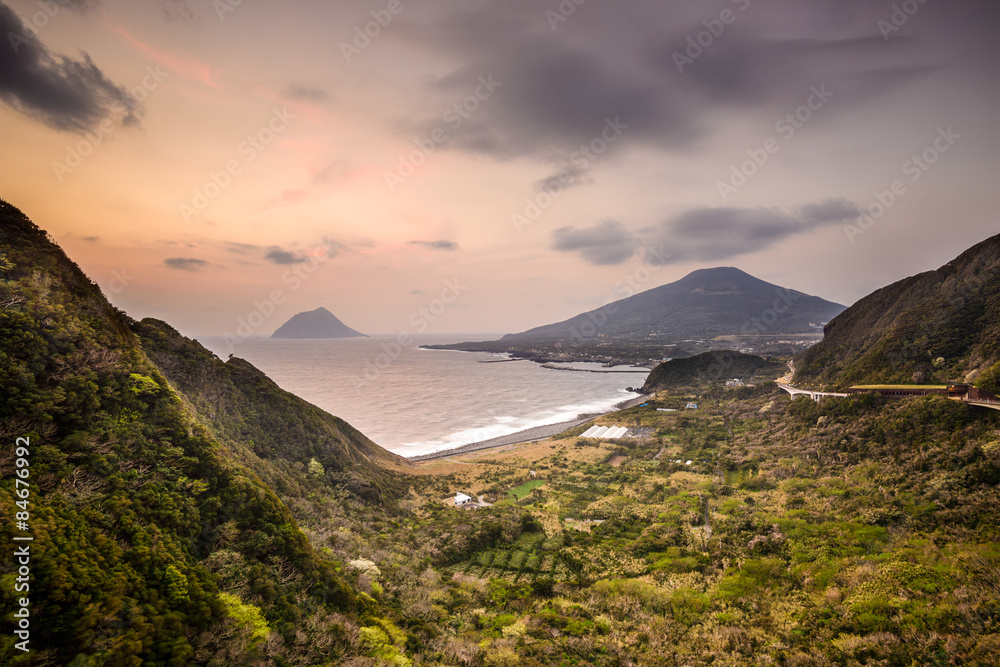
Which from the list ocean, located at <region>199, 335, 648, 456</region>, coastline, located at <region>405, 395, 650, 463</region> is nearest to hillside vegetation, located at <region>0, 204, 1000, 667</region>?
coastline, located at <region>405, 395, 650, 463</region>

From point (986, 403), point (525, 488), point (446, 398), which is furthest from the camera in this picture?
point (446, 398)

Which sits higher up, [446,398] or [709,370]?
[446,398]

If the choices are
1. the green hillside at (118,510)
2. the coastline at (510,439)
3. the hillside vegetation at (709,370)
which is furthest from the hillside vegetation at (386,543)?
the hillside vegetation at (709,370)

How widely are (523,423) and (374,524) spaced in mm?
50345

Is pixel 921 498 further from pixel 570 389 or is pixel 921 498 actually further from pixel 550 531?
pixel 570 389

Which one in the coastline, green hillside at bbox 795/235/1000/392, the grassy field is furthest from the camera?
the coastline

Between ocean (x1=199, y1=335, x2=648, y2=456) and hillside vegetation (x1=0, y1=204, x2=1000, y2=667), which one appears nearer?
hillside vegetation (x1=0, y1=204, x2=1000, y2=667)

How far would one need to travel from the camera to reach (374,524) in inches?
846

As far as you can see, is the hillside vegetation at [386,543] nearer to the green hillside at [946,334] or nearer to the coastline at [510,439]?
the green hillside at [946,334]

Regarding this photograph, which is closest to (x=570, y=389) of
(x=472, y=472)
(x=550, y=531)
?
(x=472, y=472)

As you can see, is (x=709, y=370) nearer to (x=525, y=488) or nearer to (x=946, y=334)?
(x=946, y=334)

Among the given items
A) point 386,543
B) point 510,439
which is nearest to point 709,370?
point 510,439

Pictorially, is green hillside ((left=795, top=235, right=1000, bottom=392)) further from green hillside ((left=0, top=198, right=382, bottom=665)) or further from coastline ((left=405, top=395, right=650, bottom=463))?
coastline ((left=405, top=395, right=650, bottom=463))

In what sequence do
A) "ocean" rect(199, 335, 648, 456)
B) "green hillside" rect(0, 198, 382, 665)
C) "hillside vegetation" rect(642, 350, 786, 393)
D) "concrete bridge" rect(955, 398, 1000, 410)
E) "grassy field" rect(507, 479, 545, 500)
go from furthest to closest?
1. "hillside vegetation" rect(642, 350, 786, 393)
2. "ocean" rect(199, 335, 648, 456)
3. "grassy field" rect(507, 479, 545, 500)
4. "concrete bridge" rect(955, 398, 1000, 410)
5. "green hillside" rect(0, 198, 382, 665)
